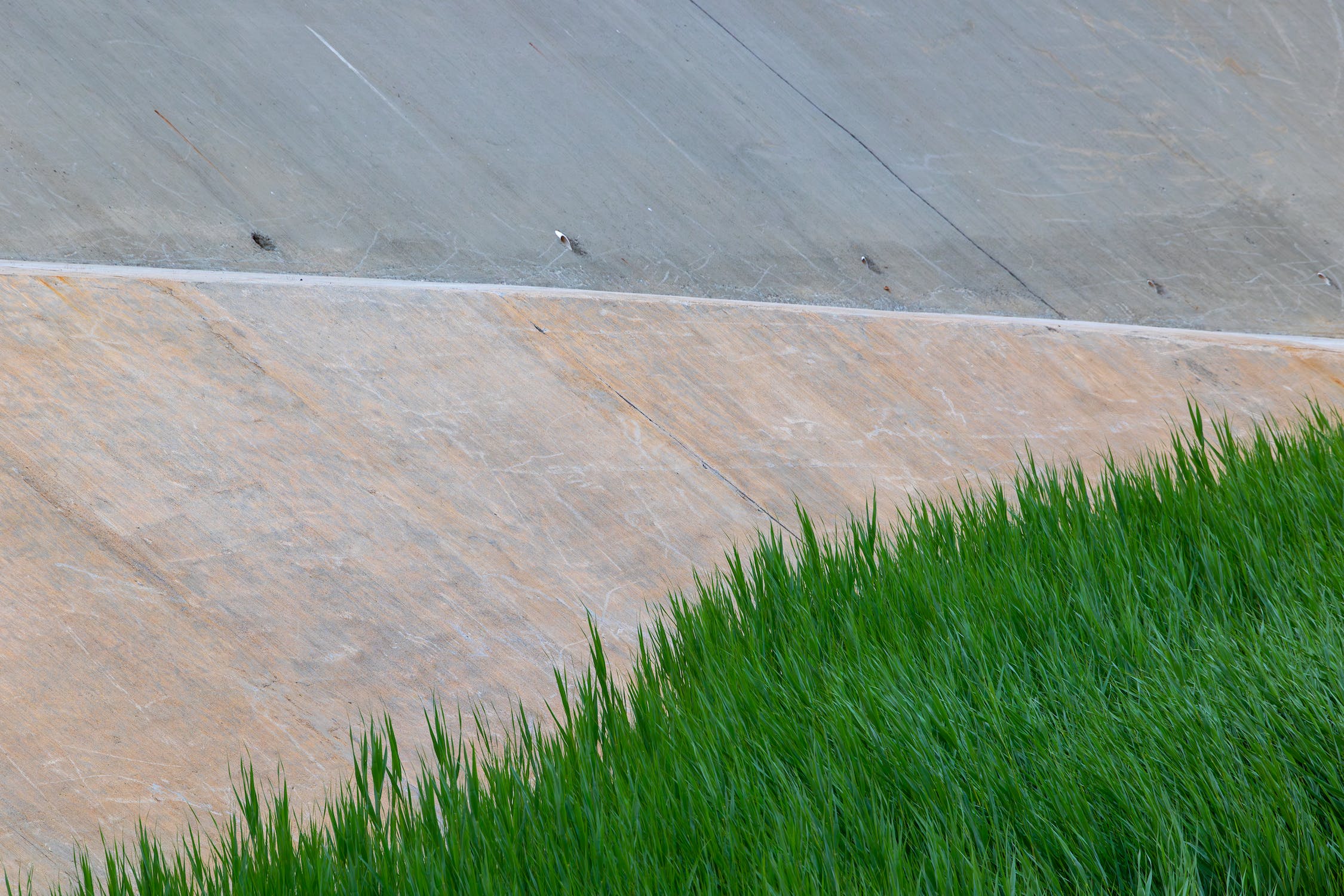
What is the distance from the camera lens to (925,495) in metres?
2.95

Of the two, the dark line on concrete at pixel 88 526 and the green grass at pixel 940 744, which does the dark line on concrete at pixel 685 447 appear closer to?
the green grass at pixel 940 744

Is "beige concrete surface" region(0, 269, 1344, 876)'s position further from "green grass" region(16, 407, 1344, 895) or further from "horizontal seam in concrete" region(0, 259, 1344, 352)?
"green grass" region(16, 407, 1344, 895)

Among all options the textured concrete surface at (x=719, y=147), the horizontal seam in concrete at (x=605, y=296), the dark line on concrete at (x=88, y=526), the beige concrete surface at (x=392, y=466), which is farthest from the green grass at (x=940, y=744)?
the textured concrete surface at (x=719, y=147)

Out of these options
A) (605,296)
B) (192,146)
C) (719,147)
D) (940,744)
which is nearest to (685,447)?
(605,296)

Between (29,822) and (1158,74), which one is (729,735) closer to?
(29,822)

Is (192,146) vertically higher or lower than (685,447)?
higher

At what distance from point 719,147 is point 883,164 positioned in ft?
2.34

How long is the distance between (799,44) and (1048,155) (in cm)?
121

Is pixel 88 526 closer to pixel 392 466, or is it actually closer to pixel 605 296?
pixel 392 466

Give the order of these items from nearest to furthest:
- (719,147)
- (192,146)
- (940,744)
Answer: (940,744) < (192,146) < (719,147)

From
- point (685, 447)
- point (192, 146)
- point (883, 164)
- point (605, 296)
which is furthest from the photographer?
point (883, 164)

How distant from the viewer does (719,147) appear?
4.56 meters

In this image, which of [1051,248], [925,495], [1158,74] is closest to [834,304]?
[1051,248]

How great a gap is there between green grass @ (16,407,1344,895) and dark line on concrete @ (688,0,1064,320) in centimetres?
230
